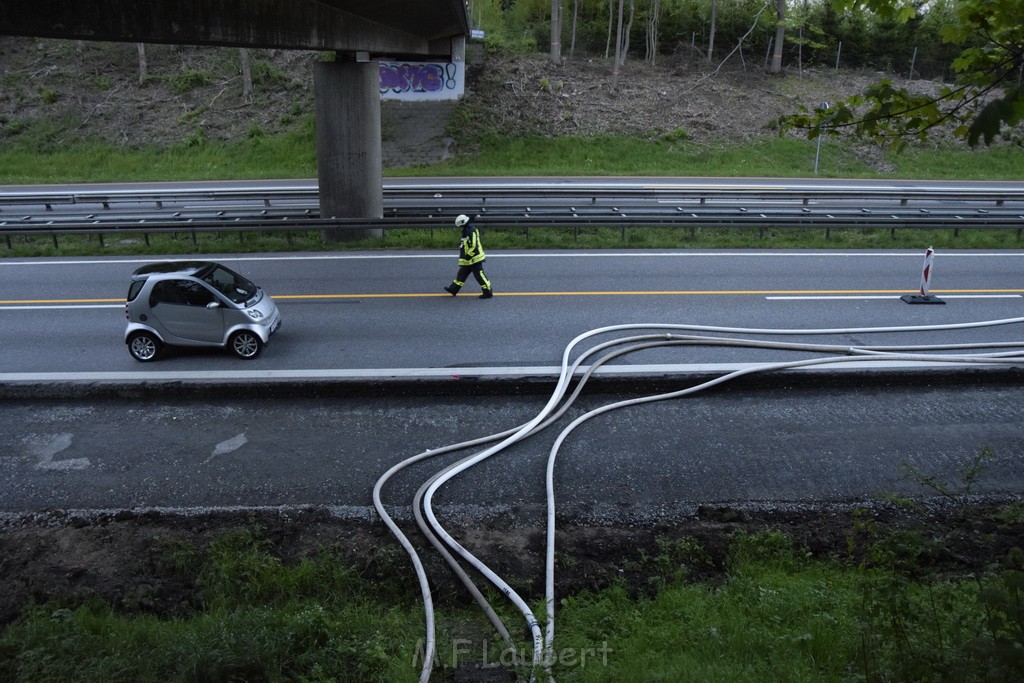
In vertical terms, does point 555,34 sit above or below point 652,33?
below

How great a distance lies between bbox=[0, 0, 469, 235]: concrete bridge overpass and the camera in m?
7.52

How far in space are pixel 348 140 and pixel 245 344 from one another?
8.30m

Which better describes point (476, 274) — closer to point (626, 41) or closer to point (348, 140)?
point (348, 140)

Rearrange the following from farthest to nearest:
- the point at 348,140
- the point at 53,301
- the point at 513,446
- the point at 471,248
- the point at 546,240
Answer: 1. the point at 546,240
2. the point at 348,140
3. the point at 53,301
4. the point at 471,248
5. the point at 513,446

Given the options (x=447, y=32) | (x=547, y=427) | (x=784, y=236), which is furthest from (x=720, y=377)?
(x=447, y=32)

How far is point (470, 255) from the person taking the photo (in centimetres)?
1384

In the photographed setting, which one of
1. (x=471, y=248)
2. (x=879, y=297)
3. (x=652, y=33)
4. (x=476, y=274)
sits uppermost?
(x=652, y=33)

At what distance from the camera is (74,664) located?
5027 mm

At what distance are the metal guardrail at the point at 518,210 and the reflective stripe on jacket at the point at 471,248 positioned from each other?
166 inches

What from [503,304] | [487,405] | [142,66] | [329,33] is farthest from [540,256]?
[142,66]

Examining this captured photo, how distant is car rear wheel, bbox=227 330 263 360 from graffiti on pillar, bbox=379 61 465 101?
24134mm

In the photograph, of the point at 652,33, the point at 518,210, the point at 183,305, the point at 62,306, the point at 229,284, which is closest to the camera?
the point at 183,305

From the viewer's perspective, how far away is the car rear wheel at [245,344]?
11.5 metres

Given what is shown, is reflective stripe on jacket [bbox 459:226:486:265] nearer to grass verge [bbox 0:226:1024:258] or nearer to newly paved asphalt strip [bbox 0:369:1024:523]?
newly paved asphalt strip [bbox 0:369:1024:523]
